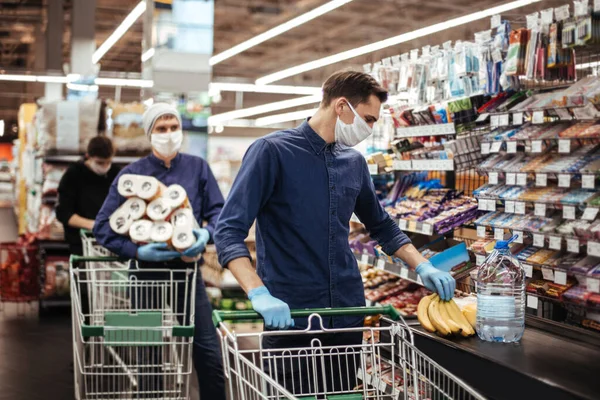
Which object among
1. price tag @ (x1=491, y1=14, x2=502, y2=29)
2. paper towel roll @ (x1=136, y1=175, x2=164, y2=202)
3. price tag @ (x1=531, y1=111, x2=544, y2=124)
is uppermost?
price tag @ (x1=491, y1=14, x2=502, y2=29)

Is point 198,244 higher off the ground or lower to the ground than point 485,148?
lower

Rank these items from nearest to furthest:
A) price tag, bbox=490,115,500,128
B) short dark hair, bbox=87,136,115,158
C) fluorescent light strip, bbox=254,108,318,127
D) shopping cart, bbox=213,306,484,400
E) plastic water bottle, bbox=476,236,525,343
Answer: shopping cart, bbox=213,306,484,400 < plastic water bottle, bbox=476,236,525,343 < price tag, bbox=490,115,500,128 < short dark hair, bbox=87,136,115,158 < fluorescent light strip, bbox=254,108,318,127

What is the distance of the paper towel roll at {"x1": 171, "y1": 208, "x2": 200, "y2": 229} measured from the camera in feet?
14.1

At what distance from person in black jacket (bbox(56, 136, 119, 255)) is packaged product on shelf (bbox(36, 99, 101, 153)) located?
70.8 inches

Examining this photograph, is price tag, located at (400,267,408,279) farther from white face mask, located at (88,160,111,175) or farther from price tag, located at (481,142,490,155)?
white face mask, located at (88,160,111,175)

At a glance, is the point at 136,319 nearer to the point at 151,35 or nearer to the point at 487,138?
the point at 487,138

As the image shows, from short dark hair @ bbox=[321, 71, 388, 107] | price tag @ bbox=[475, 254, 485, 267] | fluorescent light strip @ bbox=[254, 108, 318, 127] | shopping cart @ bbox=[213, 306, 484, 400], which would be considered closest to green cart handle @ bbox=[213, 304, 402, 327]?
shopping cart @ bbox=[213, 306, 484, 400]

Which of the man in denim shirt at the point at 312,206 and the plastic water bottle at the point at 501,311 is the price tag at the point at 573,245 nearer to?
the plastic water bottle at the point at 501,311

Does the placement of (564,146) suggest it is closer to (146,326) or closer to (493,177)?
(493,177)

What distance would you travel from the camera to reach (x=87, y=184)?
22.5ft

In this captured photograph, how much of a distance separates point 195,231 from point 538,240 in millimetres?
1815

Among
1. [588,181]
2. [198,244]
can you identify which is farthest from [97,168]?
[588,181]

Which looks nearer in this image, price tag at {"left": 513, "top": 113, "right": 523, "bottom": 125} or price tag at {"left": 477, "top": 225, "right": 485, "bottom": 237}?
price tag at {"left": 513, "top": 113, "right": 523, "bottom": 125}

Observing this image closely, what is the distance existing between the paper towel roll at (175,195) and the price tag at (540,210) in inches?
72.6
